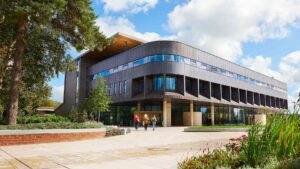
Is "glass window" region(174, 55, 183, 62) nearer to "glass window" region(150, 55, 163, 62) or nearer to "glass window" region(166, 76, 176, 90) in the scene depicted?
"glass window" region(150, 55, 163, 62)

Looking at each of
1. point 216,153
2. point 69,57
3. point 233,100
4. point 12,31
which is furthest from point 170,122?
point 216,153

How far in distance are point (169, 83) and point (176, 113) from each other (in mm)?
7746

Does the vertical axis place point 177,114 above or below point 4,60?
below

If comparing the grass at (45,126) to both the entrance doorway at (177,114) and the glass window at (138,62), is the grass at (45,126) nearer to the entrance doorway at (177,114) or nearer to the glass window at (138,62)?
the glass window at (138,62)

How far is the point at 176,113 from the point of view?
161 feet

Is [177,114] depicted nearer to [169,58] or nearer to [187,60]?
[187,60]

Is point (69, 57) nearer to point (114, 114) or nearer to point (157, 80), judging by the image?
point (157, 80)

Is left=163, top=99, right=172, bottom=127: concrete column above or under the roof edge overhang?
under

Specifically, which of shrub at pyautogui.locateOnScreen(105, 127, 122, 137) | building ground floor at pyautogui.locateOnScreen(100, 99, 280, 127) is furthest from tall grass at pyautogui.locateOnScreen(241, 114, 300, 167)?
building ground floor at pyautogui.locateOnScreen(100, 99, 280, 127)

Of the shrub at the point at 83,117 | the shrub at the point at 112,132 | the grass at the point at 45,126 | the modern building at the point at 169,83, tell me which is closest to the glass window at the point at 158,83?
the modern building at the point at 169,83

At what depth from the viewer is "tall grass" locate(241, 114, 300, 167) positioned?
5738 millimetres

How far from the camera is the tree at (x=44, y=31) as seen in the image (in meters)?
16.9

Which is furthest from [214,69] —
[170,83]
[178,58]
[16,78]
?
[16,78]

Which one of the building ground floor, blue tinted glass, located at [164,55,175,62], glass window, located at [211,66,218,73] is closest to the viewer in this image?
blue tinted glass, located at [164,55,175,62]
